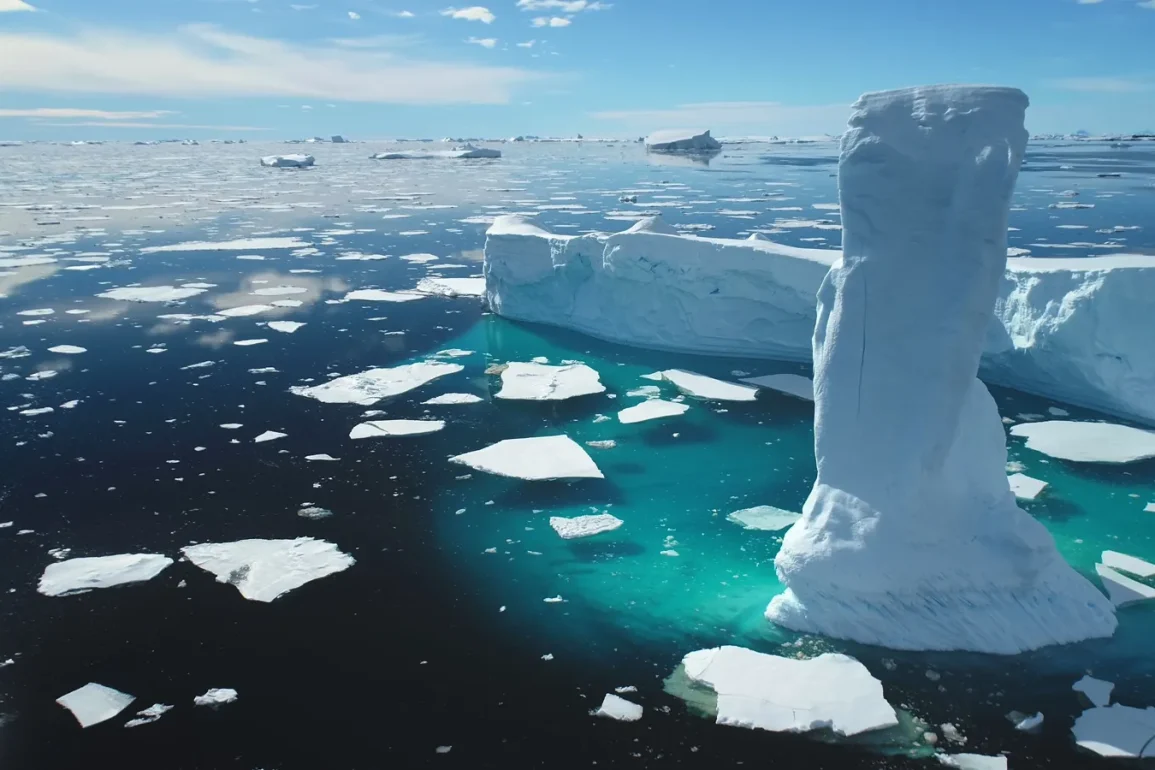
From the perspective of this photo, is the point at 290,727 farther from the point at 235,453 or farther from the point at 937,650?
the point at 235,453

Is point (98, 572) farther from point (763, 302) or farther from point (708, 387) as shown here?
point (763, 302)

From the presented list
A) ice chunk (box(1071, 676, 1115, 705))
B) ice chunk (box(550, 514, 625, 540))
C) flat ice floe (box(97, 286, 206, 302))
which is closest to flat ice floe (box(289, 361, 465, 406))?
ice chunk (box(550, 514, 625, 540))

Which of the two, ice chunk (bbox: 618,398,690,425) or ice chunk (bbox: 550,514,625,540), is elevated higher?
ice chunk (bbox: 618,398,690,425)

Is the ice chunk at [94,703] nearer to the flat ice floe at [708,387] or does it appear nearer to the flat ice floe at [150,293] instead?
the flat ice floe at [708,387]

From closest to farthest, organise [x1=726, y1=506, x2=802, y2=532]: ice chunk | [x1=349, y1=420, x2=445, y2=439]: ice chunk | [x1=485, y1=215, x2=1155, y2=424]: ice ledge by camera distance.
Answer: [x1=726, y1=506, x2=802, y2=532]: ice chunk → [x1=349, y1=420, x2=445, y2=439]: ice chunk → [x1=485, y1=215, x2=1155, y2=424]: ice ledge

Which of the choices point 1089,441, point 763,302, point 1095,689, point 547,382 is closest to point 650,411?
point 547,382

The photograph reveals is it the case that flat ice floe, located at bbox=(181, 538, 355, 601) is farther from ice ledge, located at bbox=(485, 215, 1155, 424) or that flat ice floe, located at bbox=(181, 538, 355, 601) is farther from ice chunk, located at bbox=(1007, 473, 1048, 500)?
ice ledge, located at bbox=(485, 215, 1155, 424)
